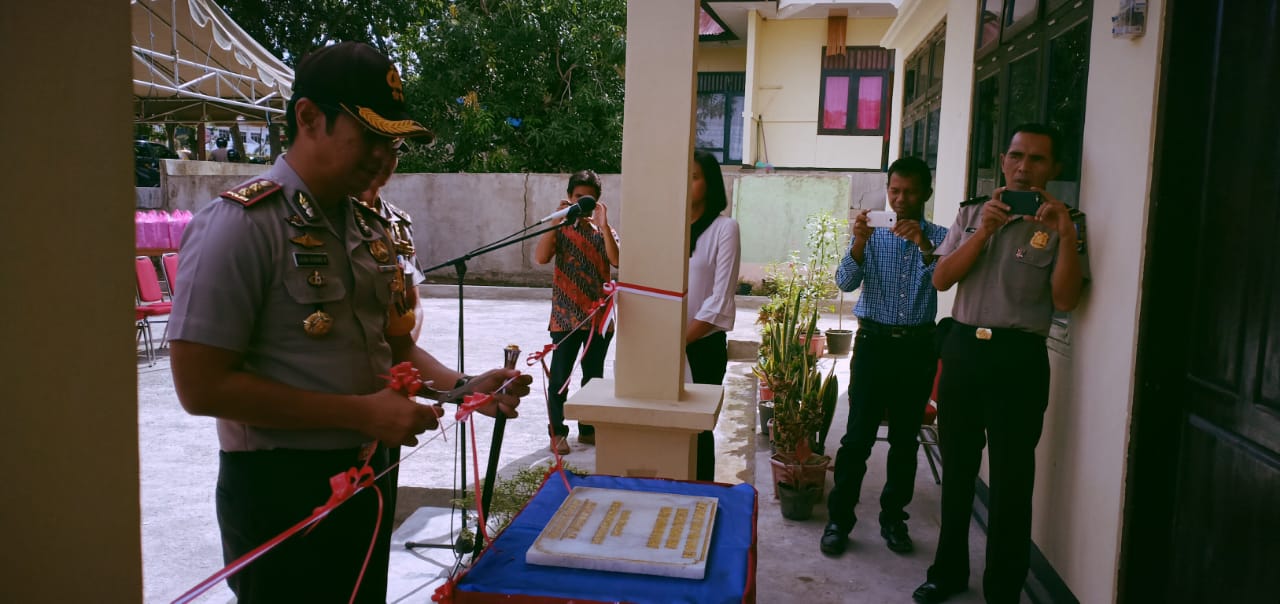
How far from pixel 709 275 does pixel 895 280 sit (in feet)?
2.86

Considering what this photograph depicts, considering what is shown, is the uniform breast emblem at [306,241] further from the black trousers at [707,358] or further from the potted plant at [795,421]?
the potted plant at [795,421]

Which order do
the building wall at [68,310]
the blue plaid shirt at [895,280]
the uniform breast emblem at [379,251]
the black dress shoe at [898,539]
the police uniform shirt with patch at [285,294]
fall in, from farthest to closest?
the black dress shoe at [898,539] → the blue plaid shirt at [895,280] → the uniform breast emblem at [379,251] → the police uniform shirt with patch at [285,294] → the building wall at [68,310]

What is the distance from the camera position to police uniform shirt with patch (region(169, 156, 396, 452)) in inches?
54.4

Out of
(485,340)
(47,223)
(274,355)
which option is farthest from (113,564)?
(485,340)

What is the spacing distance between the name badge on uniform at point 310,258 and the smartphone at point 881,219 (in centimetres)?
269

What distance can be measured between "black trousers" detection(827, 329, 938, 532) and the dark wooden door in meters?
1.16

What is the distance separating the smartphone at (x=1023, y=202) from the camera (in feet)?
9.45

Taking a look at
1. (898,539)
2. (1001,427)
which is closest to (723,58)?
(898,539)

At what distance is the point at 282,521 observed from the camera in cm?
154

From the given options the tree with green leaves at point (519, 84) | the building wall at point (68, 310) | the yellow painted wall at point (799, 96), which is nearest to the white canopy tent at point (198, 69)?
the tree with green leaves at point (519, 84)

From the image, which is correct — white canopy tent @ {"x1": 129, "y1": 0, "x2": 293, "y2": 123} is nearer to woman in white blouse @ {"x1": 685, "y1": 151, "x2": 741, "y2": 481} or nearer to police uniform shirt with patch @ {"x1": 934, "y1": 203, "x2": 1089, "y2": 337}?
woman in white blouse @ {"x1": 685, "y1": 151, "x2": 741, "y2": 481}

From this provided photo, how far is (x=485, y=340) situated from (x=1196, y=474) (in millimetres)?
7273

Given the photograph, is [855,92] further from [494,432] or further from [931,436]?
[494,432]

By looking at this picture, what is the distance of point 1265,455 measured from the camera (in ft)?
6.48
